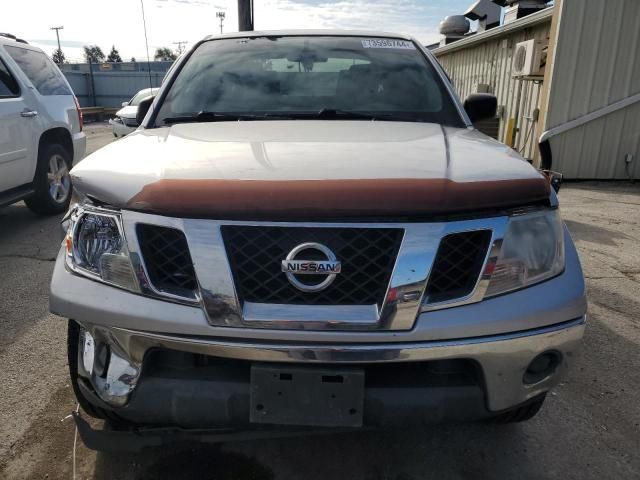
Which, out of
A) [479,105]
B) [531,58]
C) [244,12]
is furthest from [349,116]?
[244,12]

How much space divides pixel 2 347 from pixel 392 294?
2.48 meters

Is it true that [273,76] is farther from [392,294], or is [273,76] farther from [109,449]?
[109,449]

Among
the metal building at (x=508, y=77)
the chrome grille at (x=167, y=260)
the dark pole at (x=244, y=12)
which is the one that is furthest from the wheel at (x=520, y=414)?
the dark pole at (x=244, y=12)

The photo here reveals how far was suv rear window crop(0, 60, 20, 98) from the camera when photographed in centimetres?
491

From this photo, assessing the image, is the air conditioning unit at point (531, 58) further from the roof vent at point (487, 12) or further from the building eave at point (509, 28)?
the roof vent at point (487, 12)

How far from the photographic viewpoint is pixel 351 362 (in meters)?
1.47

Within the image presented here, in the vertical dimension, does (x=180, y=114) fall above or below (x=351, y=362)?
above

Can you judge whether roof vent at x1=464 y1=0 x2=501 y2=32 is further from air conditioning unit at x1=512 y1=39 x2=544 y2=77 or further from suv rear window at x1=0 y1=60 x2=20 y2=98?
suv rear window at x1=0 y1=60 x2=20 y2=98

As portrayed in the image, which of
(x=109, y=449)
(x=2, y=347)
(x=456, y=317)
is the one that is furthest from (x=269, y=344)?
(x=2, y=347)

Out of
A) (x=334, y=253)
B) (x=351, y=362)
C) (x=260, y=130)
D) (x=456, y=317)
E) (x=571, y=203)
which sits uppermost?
(x=260, y=130)

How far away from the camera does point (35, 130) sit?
5.18m

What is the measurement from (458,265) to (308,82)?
5.27 feet

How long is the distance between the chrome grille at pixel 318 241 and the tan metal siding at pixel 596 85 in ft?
24.5

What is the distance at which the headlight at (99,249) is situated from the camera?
155cm
